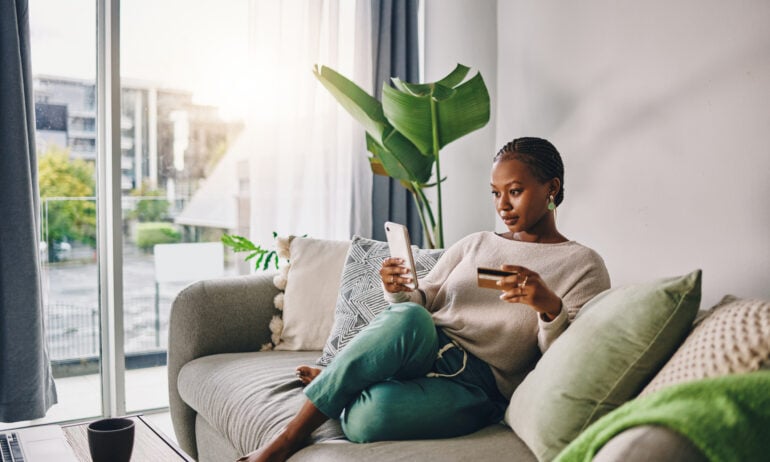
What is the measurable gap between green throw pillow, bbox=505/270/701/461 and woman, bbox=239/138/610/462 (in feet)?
0.63

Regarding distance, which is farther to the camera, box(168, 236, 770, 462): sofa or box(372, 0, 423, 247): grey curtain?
box(372, 0, 423, 247): grey curtain

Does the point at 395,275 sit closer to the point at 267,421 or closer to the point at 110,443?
the point at 267,421

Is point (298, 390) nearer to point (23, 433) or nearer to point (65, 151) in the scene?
point (23, 433)

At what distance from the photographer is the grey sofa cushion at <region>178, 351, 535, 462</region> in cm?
133

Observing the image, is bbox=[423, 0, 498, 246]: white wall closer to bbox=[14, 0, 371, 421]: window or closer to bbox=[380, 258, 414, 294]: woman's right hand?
bbox=[14, 0, 371, 421]: window

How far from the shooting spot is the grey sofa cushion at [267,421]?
1328 millimetres

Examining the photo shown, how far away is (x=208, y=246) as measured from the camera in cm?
314

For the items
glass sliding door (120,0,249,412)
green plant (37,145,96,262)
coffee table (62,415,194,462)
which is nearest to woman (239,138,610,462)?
coffee table (62,415,194,462)

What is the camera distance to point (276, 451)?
1466mm

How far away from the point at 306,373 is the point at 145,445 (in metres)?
0.56

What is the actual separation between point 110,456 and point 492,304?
3.05ft

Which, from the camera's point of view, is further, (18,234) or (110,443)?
(18,234)

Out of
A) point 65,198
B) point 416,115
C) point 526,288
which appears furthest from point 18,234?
point 526,288

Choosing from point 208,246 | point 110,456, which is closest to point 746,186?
point 110,456
